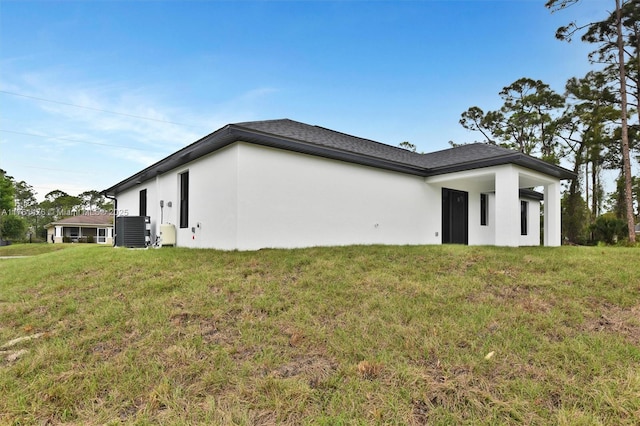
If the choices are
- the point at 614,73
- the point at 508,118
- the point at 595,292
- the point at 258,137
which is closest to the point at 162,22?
the point at 258,137

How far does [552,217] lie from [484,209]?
90.1 inches

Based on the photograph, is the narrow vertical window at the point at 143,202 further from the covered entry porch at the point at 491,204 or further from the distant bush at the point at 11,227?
the distant bush at the point at 11,227

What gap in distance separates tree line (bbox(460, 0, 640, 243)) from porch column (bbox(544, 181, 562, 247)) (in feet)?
17.8

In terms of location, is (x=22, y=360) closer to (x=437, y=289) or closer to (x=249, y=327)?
(x=249, y=327)

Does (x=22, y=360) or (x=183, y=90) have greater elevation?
(x=183, y=90)

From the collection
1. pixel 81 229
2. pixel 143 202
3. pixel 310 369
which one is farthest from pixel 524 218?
pixel 81 229

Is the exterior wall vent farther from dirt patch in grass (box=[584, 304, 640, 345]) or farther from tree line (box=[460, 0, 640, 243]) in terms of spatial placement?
tree line (box=[460, 0, 640, 243])

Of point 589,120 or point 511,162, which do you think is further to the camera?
point 589,120

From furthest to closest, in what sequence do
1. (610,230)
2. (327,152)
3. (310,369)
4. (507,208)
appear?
(610,230)
(507,208)
(327,152)
(310,369)

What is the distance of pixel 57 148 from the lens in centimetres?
1809

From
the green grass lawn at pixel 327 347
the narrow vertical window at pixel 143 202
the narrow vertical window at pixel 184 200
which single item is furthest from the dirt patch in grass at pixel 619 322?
the narrow vertical window at pixel 143 202

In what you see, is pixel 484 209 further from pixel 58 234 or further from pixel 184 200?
pixel 58 234

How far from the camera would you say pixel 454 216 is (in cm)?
1223

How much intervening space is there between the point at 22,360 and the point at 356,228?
7.31 m
